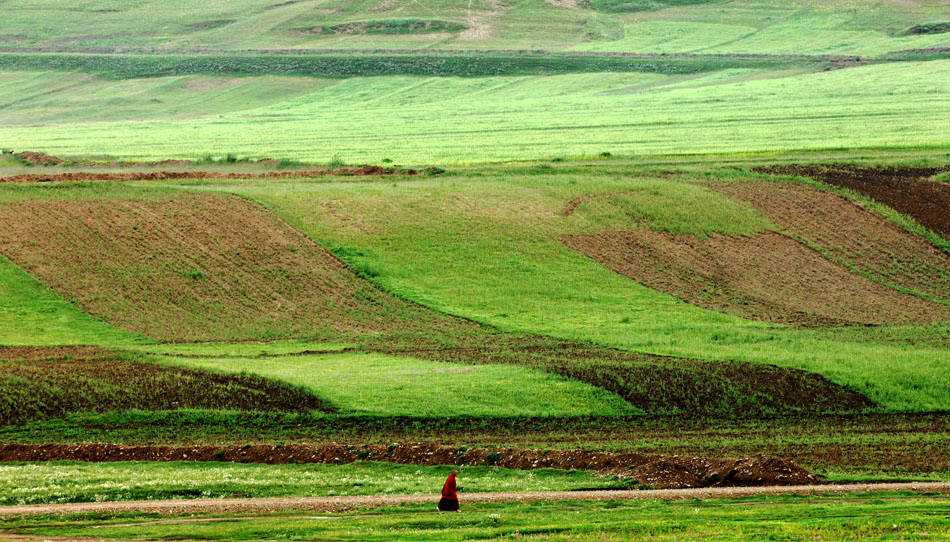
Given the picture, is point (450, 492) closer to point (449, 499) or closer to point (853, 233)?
point (449, 499)

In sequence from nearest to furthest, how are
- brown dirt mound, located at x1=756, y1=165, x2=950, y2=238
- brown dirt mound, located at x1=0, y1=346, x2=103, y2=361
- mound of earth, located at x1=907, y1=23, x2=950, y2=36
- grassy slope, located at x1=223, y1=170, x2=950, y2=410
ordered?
brown dirt mound, located at x1=0, y1=346, x2=103, y2=361 → grassy slope, located at x1=223, y1=170, x2=950, y2=410 → brown dirt mound, located at x1=756, y1=165, x2=950, y2=238 → mound of earth, located at x1=907, y1=23, x2=950, y2=36

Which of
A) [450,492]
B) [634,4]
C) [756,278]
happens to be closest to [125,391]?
[450,492]

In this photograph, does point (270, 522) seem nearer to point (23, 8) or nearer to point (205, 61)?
point (205, 61)

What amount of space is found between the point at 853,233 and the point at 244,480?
40.2 metres

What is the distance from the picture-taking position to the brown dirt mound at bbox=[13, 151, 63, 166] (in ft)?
242

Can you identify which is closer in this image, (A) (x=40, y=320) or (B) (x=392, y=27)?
(A) (x=40, y=320)

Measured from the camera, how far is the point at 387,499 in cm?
2559

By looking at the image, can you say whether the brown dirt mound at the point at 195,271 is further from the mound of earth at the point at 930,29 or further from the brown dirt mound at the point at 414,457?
the mound of earth at the point at 930,29

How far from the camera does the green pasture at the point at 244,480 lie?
84.8 ft

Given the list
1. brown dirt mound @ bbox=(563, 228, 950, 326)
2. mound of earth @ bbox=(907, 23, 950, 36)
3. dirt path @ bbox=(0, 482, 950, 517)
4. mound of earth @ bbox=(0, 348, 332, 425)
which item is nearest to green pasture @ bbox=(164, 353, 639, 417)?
mound of earth @ bbox=(0, 348, 332, 425)

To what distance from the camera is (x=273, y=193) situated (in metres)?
58.7

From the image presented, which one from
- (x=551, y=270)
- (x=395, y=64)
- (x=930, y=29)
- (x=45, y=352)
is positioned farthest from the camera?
(x=930, y=29)

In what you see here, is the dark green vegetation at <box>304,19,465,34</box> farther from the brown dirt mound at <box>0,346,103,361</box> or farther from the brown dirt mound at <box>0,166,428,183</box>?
the brown dirt mound at <box>0,346,103,361</box>

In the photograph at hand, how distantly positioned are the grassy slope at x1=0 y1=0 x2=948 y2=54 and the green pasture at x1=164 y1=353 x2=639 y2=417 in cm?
11279
